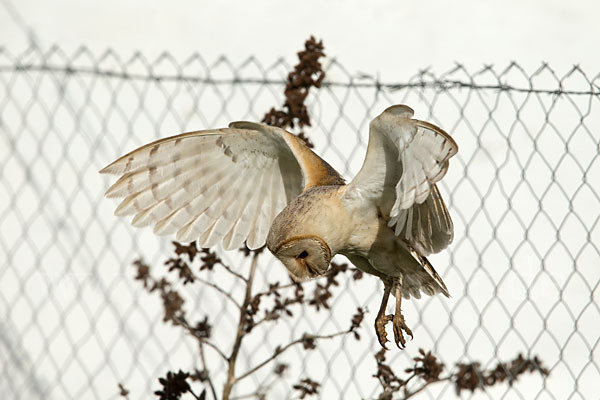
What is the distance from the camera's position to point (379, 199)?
8.29 ft

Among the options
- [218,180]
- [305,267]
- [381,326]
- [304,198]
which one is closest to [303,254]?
[305,267]

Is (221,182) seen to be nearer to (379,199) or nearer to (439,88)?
(379,199)

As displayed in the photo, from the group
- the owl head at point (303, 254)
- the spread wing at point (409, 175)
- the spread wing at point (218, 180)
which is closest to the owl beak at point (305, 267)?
the owl head at point (303, 254)

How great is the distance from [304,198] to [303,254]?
176 mm

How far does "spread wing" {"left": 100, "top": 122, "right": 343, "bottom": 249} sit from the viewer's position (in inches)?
111

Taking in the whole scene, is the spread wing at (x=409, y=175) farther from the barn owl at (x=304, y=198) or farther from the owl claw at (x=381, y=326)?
the owl claw at (x=381, y=326)

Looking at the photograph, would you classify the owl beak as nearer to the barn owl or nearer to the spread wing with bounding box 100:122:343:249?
the barn owl

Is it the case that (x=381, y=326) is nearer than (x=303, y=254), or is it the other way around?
(x=303, y=254)

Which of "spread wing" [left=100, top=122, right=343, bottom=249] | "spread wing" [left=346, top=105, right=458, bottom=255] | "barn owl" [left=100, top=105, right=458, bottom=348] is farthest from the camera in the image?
"spread wing" [left=100, top=122, right=343, bottom=249]

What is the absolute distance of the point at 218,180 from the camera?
296cm

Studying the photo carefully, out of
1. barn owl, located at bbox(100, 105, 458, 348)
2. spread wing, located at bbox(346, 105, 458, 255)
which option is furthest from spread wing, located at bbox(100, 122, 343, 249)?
spread wing, located at bbox(346, 105, 458, 255)

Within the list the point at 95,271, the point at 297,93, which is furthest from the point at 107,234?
the point at 297,93

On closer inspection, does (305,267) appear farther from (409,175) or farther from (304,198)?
(409,175)

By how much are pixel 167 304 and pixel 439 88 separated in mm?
1373
